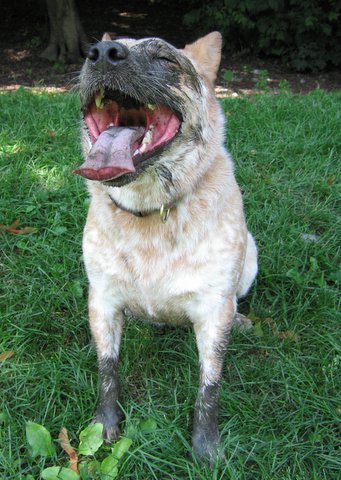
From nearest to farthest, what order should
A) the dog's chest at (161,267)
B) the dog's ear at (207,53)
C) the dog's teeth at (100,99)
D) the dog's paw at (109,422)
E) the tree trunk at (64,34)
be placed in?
the dog's teeth at (100,99), the dog's chest at (161,267), the dog's paw at (109,422), the dog's ear at (207,53), the tree trunk at (64,34)

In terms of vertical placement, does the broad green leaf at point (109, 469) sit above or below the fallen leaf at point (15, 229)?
above

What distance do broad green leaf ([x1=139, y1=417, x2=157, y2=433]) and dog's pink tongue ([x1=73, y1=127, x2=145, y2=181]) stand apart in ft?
3.82

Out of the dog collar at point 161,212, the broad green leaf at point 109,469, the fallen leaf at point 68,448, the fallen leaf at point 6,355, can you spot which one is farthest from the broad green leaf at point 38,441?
the dog collar at point 161,212

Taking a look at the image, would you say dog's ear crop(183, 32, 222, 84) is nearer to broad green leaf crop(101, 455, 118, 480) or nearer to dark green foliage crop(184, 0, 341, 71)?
broad green leaf crop(101, 455, 118, 480)

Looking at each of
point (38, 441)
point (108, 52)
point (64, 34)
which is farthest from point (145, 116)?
point (64, 34)

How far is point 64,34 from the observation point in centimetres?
967

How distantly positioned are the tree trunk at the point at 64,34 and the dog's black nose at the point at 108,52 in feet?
26.5

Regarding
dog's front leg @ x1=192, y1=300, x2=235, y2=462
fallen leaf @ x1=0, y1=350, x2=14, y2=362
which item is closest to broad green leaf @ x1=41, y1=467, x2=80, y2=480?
dog's front leg @ x1=192, y1=300, x2=235, y2=462

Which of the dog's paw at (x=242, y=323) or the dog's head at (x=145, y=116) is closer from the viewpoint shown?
the dog's head at (x=145, y=116)

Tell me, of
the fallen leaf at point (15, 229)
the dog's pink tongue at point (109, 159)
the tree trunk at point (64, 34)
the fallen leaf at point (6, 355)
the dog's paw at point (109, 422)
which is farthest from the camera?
the tree trunk at point (64, 34)

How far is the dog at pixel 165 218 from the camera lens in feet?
6.84

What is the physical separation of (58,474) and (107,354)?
647 millimetres

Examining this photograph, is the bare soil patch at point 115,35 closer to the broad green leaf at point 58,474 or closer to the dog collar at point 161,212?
the dog collar at point 161,212

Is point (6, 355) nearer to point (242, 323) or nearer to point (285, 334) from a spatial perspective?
point (242, 323)
